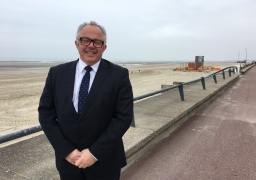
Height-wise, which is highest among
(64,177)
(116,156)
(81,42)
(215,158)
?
(81,42)

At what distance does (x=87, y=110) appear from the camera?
5.87 ft

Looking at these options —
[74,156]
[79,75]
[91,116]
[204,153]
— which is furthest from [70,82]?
[204,153]

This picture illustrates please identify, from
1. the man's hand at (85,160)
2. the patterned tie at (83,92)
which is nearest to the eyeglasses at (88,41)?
the patterned tie at (83,92)

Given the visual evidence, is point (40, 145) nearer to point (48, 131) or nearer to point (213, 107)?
point (48, 131)

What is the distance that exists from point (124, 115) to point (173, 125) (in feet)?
11.9

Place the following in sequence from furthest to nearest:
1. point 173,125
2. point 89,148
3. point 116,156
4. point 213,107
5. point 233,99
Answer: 1. point 233,99
2. point 213,107
3. point 173,125
4. point 116,156
5. point 89,148

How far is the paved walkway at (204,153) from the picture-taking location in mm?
3220

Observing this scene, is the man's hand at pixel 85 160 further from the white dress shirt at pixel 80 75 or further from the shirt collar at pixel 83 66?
the shirt collar at pixel 83 66

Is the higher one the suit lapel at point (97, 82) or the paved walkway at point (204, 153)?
the suit lapel at point (97, 82)

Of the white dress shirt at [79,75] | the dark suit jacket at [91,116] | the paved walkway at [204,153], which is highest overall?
the white dress shirt at [79,75]

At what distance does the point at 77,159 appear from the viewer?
5.97 ft

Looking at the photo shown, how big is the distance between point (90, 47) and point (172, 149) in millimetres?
2825

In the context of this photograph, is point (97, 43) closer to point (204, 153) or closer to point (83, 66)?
point (83, 66)

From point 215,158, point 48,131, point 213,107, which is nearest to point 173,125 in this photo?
point 215,158
